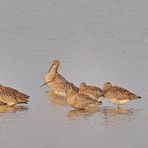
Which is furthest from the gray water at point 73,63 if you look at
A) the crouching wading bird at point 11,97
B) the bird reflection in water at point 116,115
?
the crouching wading bird at point 11,97

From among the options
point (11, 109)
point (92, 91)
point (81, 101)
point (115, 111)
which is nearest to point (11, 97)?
point (11, 109)

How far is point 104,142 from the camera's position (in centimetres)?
941

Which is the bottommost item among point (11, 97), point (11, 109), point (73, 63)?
point (11, 109)

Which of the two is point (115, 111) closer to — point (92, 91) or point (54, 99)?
point (92, 91)

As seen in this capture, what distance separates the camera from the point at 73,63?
13.9 m

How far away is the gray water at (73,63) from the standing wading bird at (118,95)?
14 centimetres

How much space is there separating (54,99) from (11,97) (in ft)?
2.89

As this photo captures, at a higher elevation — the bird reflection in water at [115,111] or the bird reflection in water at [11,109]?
the bird reflection in water at [115,111]

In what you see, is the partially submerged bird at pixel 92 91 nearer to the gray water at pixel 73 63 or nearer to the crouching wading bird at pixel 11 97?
the gray water at pixel 73 63

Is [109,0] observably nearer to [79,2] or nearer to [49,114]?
[79,2]

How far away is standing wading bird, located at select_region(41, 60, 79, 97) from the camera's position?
12.3m

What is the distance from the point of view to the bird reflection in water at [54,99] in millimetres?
12082

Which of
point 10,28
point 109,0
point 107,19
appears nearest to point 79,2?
point 109,0

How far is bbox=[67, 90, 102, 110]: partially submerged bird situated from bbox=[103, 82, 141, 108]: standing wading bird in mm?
222
